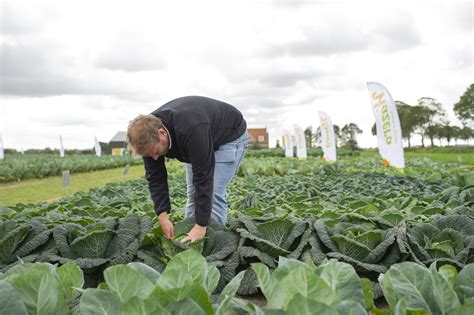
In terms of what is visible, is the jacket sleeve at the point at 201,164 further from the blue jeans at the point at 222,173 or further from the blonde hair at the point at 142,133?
the blue jeans at the point at 222,173

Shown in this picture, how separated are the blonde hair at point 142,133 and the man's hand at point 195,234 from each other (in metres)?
Answer: 0.74

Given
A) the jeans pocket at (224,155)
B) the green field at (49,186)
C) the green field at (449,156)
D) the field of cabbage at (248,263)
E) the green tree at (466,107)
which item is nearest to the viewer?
the field of cabbage at (248,263)

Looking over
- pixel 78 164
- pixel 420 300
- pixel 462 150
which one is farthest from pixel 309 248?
A: pixel 462 150

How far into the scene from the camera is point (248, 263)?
11.6 ft

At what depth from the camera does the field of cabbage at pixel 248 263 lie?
4.89 ft

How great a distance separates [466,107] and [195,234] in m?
61.7

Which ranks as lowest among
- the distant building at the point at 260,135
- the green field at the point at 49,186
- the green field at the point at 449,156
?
the green field at the point at 449,156

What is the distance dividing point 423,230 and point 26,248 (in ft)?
10.6

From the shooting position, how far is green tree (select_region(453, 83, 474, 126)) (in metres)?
56.3

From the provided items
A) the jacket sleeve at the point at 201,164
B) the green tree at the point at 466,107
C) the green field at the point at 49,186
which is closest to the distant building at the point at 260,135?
the green tree at the point at 466,107

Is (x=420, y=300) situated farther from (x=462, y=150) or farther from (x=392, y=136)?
(x=462, y=150)

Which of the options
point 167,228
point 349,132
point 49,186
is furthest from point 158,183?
point 349,132

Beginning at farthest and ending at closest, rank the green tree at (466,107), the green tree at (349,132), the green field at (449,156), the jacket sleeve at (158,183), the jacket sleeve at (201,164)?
the green tree at (349,132) < the green tree at (466,107) < the green field at (449,156) < the jacket sleeve at (158,183) < the jacket sleeve at (201,164)

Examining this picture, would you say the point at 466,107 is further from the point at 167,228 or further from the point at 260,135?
the point at 167,228
